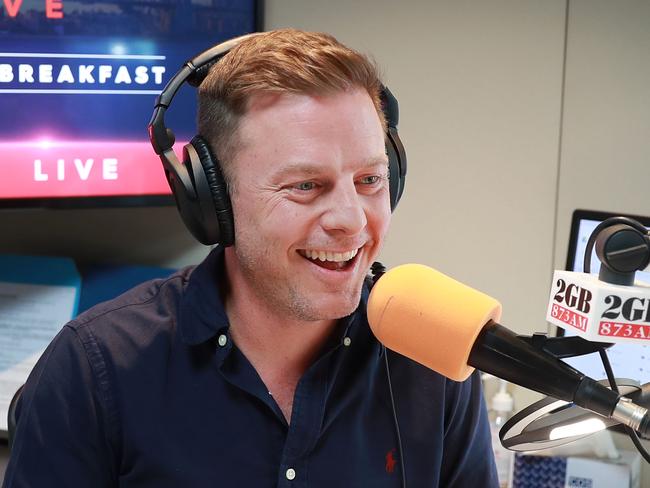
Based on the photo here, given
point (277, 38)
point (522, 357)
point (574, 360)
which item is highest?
point (277, 38)

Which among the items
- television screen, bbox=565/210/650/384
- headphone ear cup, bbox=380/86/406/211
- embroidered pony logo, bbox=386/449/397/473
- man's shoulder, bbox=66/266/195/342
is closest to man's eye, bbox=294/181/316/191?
headphone ear cup, bbox=380/86/406/211

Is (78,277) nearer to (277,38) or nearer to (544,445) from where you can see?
(277,38)

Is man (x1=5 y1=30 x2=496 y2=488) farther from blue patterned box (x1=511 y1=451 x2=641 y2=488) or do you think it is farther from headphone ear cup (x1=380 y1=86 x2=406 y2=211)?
blue patterned box (x1=511 y1=451 x2=641 y2=488)

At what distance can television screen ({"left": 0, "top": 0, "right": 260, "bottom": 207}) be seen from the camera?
1.73 meters

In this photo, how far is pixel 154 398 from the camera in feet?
3.92

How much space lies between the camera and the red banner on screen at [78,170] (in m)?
1.74

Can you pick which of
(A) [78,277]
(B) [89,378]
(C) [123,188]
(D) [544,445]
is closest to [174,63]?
(C) [123,188]

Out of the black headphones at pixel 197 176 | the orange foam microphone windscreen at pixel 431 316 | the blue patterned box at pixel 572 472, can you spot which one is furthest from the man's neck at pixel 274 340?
the blue patterned box at pixel 572 472

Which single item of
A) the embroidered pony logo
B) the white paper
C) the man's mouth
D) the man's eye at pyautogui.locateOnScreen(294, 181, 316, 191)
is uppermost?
the man's eye at pyautogui.locateOnScreen(294, 181, 316, 191)

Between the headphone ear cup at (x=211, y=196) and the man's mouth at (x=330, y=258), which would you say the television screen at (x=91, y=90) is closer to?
the headphone ear cup at (x=211, y=196)

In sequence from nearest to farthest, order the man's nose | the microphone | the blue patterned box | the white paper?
the microphone < the man's nose < the blue patterned box < the white paper

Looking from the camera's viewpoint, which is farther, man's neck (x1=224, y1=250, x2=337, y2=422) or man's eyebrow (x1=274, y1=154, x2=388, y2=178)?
man's neck (x1=224, y1=250, x2=337, y2=422)

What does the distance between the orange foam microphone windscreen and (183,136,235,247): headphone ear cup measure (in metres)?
0.27

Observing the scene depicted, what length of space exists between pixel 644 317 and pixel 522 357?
0.11 m
